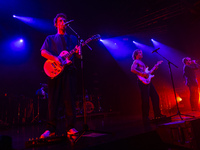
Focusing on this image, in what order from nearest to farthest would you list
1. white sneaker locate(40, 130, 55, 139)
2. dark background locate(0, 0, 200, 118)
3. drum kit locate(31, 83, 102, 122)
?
1. white sneaker locate(40, 130, 55, 139)
2. dark background locate(0, 0, 200, 118)
3. drum kit locate(31, 83, 102, 122)

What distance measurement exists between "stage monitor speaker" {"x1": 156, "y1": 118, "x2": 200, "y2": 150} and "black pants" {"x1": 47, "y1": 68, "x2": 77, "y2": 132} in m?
1.63

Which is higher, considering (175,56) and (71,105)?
(175,56)

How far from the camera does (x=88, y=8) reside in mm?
7590

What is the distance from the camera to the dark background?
24.3 ft

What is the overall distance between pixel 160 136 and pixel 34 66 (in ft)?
31.3

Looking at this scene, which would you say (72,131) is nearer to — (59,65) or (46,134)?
(46,134)

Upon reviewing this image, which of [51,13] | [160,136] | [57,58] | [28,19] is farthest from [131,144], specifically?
[28,19]

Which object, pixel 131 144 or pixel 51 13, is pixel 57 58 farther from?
pixel 51 13

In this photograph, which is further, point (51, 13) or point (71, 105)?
point (51, 13)

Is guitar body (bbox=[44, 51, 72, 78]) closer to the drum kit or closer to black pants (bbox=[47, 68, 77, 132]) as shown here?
black pants (bbox=[47, 68, 77, 132])

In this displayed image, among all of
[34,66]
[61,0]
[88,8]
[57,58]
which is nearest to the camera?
[57,58]

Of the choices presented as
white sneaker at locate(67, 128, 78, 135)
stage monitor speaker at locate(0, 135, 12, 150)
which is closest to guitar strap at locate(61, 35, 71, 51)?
white sneaker at locate(67, 128, 78, 135)

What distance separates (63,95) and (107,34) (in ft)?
24.5

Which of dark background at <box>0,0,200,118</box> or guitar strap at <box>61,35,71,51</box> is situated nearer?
guitar strap at <box>61,35,71,51</box>
